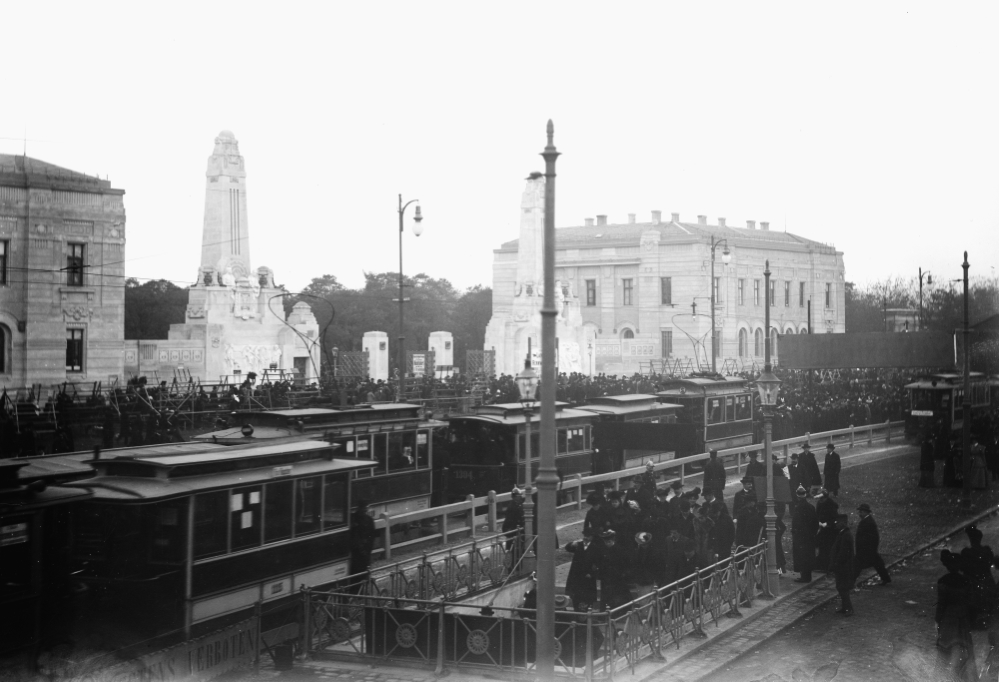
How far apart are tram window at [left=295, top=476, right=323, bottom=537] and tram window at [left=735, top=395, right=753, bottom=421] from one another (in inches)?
840

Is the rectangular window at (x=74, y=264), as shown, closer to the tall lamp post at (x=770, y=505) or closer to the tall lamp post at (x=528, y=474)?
the tall lamp post at (x=528, y=474)

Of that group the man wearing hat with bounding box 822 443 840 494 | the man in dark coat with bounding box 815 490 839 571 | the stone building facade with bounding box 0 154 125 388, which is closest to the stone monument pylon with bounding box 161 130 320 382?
the stone building facade with bounding box 0 154 125 388

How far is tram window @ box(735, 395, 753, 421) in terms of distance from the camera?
32.7 m

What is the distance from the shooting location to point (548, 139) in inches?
379

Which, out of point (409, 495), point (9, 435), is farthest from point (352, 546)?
point (9, 435)

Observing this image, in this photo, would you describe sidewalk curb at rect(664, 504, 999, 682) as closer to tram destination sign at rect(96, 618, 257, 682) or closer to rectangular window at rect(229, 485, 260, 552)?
tram destination sign at rect(96, 618, 257, 682)

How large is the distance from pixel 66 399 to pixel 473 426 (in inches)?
381

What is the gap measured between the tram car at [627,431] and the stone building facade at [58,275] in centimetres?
1270

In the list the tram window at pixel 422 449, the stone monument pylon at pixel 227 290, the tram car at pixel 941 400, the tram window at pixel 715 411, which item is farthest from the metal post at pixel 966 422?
the stone monument pylon at pixel 227 290

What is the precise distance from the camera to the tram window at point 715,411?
1219 inches

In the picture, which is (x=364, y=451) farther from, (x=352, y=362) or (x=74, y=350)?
(x=352, y=362)

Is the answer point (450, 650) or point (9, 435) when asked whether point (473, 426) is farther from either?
point (450, 650)

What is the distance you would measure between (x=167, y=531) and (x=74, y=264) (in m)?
17.7

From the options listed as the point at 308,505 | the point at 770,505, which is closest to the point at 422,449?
the point at 308,505
